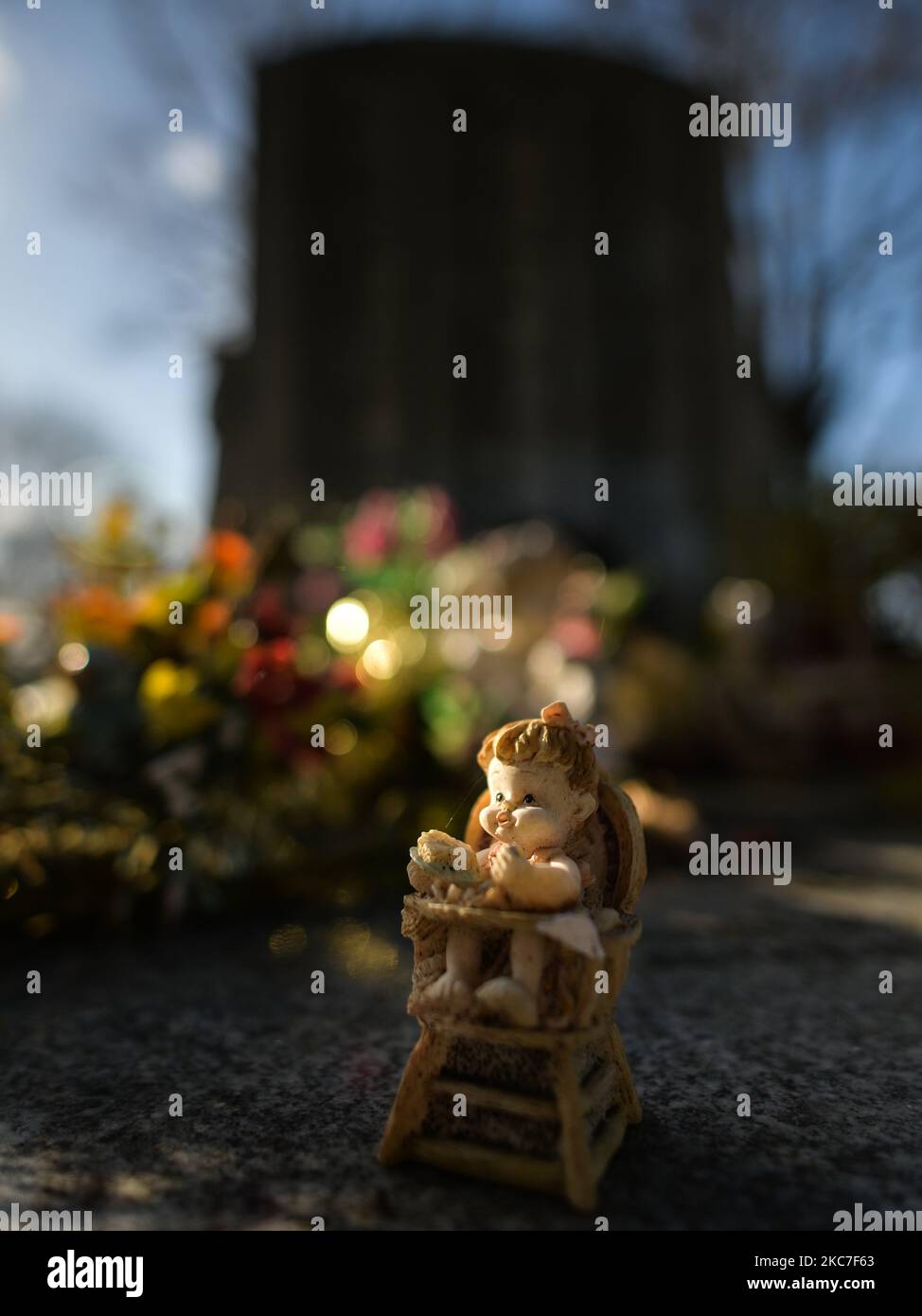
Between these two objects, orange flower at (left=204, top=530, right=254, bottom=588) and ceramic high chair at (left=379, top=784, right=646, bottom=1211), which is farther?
orange flower at (left=204, top=530, right=254, bottom=588)

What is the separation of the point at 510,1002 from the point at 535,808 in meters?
0.28

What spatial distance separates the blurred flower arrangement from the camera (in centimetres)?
263

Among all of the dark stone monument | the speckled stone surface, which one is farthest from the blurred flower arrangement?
the dark stone monument

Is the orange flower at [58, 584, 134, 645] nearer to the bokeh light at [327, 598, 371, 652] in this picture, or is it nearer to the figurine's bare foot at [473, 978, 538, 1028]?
the bokeh light at [327, 598, 371, 652]

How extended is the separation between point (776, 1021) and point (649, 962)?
18.3 inches

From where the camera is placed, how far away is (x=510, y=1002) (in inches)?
51.1

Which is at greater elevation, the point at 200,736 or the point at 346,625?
the point at 346,625

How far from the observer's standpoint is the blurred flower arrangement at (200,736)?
2633mm

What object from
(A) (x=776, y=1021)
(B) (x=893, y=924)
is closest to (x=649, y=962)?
(A) (x=776, y=1021)

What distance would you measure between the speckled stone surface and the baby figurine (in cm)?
27

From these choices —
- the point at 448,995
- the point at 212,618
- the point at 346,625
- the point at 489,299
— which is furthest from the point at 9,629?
the point at 489,299

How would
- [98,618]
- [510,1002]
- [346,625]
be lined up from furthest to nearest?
[346,625] < [98,618] < [510,1002]

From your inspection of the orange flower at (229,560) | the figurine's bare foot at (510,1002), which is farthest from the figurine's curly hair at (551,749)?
the orange flower at (229,560)

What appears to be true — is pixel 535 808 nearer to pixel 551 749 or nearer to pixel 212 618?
pixel 551 749
